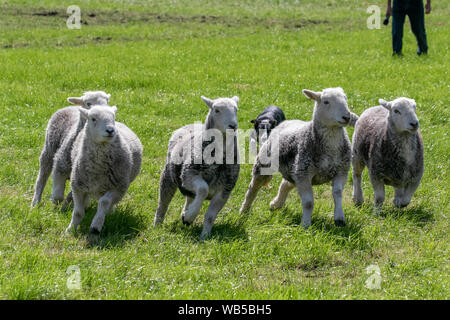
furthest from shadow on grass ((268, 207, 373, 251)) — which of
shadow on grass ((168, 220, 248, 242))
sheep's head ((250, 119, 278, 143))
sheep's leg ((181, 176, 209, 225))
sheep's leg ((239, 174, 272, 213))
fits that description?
sheep's head ((250, 119, 278, 143))

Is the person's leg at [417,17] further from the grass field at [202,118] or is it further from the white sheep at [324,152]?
the white sheep at [324,152]

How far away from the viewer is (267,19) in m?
24.2

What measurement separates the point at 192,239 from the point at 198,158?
87 centimetres

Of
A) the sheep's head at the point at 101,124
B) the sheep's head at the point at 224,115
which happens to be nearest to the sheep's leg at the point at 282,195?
the sheep's head at the point at 224,115

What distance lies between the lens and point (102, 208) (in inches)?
262

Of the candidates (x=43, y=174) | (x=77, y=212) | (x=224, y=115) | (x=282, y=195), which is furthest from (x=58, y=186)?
(x=282, y=195)

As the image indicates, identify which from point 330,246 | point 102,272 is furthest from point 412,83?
point 102,272

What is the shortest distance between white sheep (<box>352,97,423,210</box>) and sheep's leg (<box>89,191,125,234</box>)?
3.19 m

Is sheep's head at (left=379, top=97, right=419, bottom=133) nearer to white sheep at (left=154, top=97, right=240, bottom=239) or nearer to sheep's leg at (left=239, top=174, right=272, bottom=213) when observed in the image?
sheep's leg at (left=239, top=174, right=272, bottom=213)

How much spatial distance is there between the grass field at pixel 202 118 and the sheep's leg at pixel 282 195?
0.16m

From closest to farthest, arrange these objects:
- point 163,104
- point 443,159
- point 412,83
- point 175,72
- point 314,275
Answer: point 314,275 → point 443,159 → point 163,104 → point 412,83 → point 175,72

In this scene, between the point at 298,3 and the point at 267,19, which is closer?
the point at 267,19

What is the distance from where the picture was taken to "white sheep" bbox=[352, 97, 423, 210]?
24.3 feet
